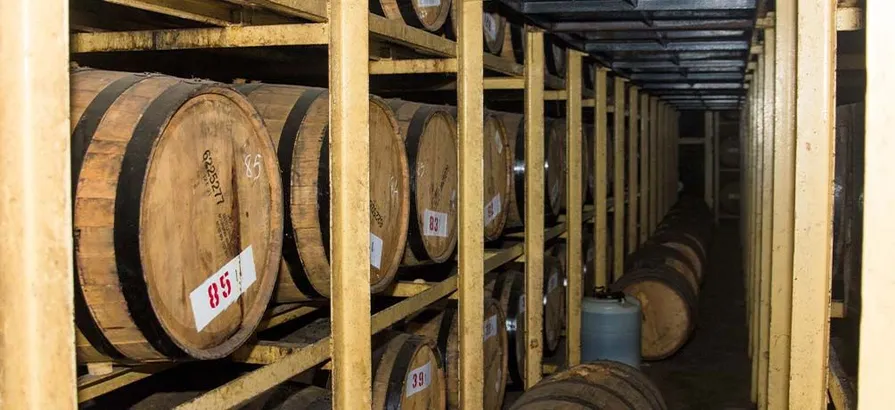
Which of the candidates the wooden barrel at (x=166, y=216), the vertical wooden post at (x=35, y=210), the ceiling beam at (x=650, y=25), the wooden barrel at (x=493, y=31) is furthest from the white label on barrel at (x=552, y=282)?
the vertical wooden post at (x=35, y=210)

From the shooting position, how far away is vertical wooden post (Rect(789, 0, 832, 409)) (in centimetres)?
217

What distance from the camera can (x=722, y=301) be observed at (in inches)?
416

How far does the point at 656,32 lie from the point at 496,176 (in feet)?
5.73

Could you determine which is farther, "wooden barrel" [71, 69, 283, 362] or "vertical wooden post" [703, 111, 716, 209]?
"vertical wooden post" [703, 111, 716, 209]

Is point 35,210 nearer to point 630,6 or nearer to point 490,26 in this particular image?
point 490,26

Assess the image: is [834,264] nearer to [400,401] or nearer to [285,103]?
[400,401]

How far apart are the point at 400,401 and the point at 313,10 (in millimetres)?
1409

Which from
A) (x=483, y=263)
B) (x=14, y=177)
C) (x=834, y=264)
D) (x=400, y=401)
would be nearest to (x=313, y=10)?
(x=14, y=177)

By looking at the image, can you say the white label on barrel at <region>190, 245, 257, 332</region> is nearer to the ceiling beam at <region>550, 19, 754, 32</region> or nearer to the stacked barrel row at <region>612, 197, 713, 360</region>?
the ceiling beam at <region>550, 19, 754, 32</region>

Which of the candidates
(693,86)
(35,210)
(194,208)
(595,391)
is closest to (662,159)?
(693,86)

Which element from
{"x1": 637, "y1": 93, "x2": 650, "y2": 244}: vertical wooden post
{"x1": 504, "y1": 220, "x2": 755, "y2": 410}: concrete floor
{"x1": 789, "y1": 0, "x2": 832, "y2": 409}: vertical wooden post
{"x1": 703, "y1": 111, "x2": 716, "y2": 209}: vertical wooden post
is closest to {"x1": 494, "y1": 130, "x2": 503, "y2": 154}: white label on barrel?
{"x1": 504, "y1": 220, "x2": 755, "y2": 410}: concrete floor

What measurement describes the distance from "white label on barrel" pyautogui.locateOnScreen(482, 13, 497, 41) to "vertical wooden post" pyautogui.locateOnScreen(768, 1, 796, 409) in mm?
1396

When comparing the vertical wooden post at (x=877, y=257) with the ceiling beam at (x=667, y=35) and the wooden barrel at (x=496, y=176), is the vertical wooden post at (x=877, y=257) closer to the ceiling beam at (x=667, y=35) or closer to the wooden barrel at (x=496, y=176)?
the wooden barrel at (x=496, y=176)

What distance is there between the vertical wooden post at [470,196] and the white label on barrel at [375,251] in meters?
0.68
